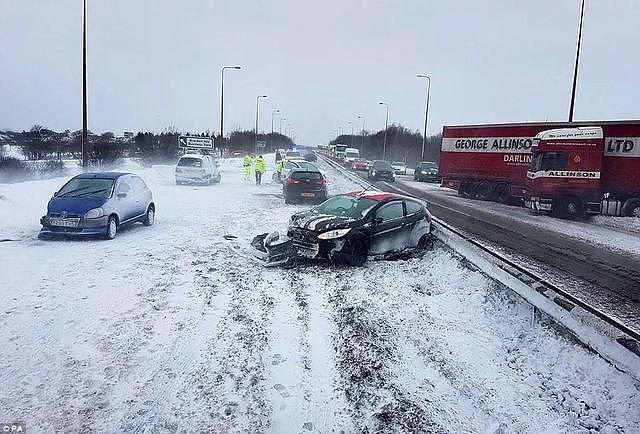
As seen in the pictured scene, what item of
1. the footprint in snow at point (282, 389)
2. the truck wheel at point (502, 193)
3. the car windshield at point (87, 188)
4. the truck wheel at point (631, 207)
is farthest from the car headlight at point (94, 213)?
the truck wheel at point (502, 193)

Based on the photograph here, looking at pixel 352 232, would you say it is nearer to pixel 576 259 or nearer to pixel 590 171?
pixel 576 259

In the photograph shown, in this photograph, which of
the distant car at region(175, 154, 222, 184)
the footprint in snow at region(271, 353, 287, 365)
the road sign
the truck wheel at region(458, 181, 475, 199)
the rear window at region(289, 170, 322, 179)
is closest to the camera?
the footprint in snow at region(271, 353, 287, 365)

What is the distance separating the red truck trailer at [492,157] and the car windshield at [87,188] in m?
15.2

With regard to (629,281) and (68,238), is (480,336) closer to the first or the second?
(629,281)

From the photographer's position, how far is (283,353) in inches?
222

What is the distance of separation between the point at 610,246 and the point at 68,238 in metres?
13.2

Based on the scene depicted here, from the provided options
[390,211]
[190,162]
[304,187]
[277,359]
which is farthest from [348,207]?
[190,162]

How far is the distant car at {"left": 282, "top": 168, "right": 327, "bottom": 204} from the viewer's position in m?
19.3

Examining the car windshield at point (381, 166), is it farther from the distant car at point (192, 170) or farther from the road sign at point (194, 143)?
A: the distant car at point (192, 170)

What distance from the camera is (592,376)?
197 inches

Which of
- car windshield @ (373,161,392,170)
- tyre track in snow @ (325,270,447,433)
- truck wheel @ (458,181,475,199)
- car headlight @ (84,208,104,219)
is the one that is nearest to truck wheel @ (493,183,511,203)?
truck wheel @ (458,181,475,199)

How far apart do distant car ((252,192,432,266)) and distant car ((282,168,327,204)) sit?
323 inches

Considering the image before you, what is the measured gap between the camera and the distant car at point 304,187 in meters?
19.3

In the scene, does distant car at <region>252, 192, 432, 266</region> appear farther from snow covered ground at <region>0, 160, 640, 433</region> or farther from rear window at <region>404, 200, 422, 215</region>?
snow covered ground at <region>0, 160, 640, 433</region>
